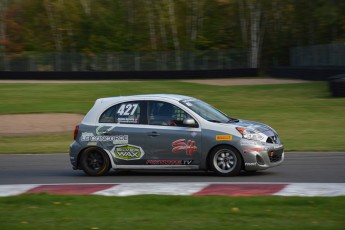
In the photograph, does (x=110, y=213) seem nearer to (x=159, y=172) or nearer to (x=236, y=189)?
(x=236, y=189)

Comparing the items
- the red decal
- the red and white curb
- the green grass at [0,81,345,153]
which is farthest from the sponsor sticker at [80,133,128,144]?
the green grass at [0,81,345,153]

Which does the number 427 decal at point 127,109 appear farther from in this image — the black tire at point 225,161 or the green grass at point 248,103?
the green grass at point 248,103

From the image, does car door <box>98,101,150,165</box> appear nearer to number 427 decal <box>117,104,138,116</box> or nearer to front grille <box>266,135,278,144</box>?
number 427 decal <box>117,104,138,116</box>

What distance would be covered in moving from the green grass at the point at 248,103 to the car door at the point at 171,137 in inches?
204

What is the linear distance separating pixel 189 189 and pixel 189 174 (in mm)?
2407

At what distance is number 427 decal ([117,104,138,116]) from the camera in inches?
536

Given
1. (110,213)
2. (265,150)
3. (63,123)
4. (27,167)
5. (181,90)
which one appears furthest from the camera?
(181,90)

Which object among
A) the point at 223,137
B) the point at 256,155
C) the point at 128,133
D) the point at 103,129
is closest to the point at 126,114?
the point at 128,133

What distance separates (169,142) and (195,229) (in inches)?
210

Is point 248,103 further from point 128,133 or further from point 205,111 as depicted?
point 128,133

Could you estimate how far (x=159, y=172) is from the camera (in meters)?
14.2

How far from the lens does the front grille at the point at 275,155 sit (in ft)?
42.9

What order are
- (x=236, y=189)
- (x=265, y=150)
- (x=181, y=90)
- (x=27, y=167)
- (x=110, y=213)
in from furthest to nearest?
1. (x=181, y=90)
2. (x=27, y=167)
3. (x=265, y=150)
4. (x=236, y=189)
5. (x=110, y=213)

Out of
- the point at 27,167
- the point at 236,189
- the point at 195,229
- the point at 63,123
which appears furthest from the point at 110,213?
the point at 63,123
